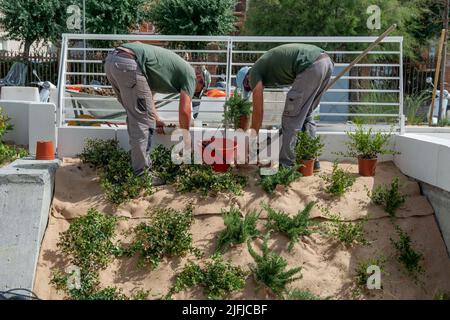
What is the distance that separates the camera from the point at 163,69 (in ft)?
20.5

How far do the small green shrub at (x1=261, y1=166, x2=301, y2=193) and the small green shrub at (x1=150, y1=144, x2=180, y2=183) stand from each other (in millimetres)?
1009

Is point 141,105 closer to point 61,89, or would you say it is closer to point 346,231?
point 61,89

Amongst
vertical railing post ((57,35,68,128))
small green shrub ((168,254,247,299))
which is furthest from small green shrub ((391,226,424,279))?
vertical railing post ((57,35,68,128))

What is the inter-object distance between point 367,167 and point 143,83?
267cm

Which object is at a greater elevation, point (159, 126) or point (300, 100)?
point (300, 100)

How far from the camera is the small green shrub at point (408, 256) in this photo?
18.1ft

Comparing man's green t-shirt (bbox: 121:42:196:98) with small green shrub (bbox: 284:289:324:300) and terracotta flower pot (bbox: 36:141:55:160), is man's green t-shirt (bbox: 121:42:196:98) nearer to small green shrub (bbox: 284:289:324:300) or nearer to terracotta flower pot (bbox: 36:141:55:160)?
terracotta flower pot (bbox: 36:141:55:160)

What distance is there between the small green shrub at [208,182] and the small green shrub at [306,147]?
0.70 meters

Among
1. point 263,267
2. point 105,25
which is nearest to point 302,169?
point 263,267

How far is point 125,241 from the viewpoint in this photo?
18.6ft

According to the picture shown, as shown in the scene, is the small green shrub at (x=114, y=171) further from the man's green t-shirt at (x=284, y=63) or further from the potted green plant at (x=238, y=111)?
the man's green t-shirt at (x=284, y=63)

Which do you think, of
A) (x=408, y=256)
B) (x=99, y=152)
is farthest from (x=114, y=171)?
(x=408, y=256)

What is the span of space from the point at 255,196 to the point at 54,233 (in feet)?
6.89
